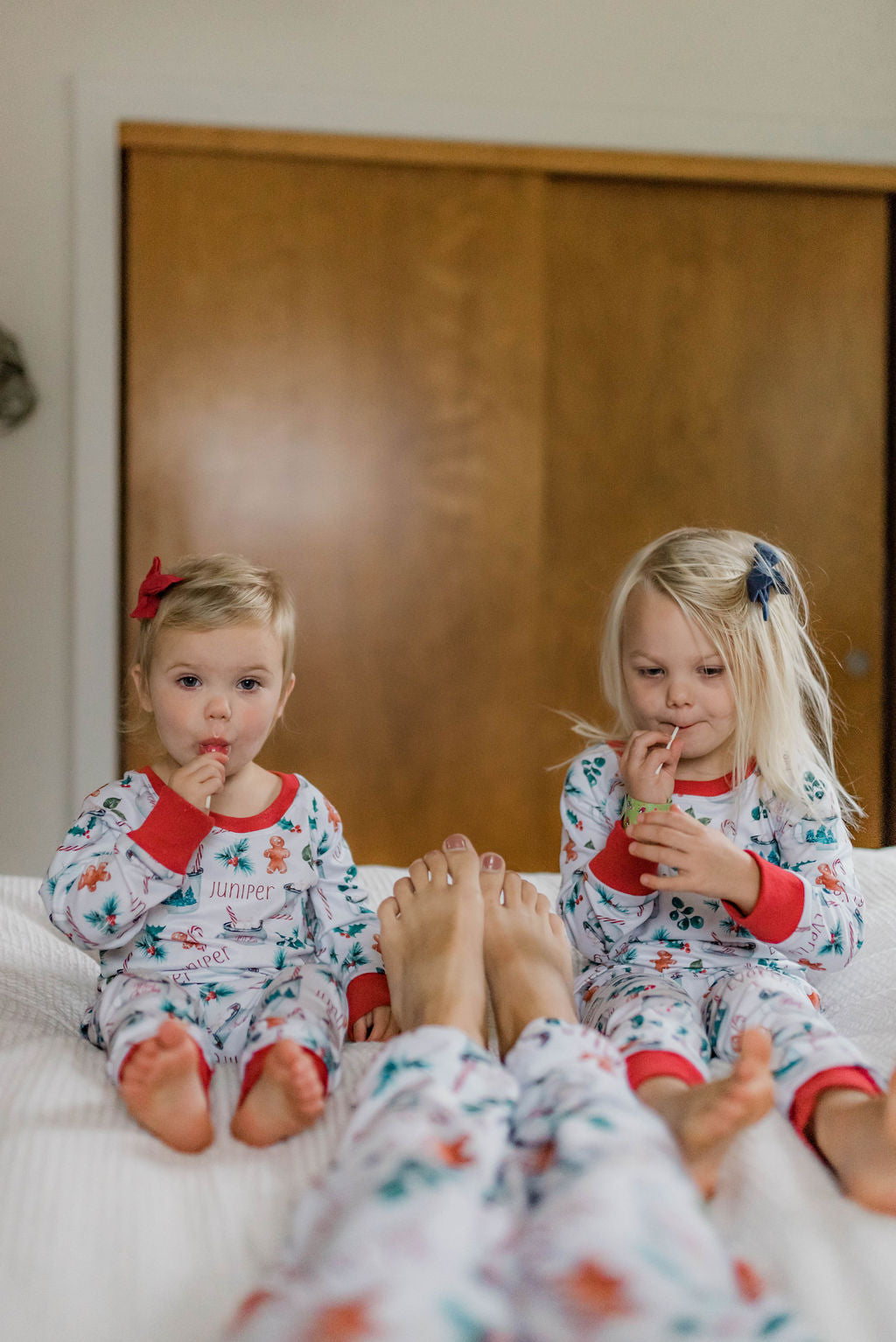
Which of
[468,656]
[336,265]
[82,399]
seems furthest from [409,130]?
[468,656]

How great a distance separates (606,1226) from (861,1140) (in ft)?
0.90

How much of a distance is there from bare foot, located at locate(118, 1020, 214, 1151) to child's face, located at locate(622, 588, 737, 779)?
623 mm

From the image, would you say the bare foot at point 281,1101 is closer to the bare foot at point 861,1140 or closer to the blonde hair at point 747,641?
the bare foot at point 861,1140

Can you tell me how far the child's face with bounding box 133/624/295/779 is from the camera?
3.65ft

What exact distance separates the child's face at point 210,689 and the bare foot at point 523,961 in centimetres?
30

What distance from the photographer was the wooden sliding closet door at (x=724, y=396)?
8.54 ft

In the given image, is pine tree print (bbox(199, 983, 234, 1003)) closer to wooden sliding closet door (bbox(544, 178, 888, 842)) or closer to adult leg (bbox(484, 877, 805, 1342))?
adult leg (bbox(484, 877, 805, 1342))

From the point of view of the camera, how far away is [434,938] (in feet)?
3.30

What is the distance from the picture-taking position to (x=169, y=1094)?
0.80m

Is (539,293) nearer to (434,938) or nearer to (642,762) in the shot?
(642,762)

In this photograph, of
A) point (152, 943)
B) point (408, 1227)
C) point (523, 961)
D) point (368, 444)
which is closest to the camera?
point (408, 1227)

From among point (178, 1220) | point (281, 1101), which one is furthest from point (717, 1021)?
point (178, 1220)

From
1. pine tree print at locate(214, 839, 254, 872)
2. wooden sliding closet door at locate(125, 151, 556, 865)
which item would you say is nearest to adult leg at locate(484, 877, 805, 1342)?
pine tree print at locate(214, 839, 254, 872)

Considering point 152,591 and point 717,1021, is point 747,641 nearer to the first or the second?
point 717,1021
